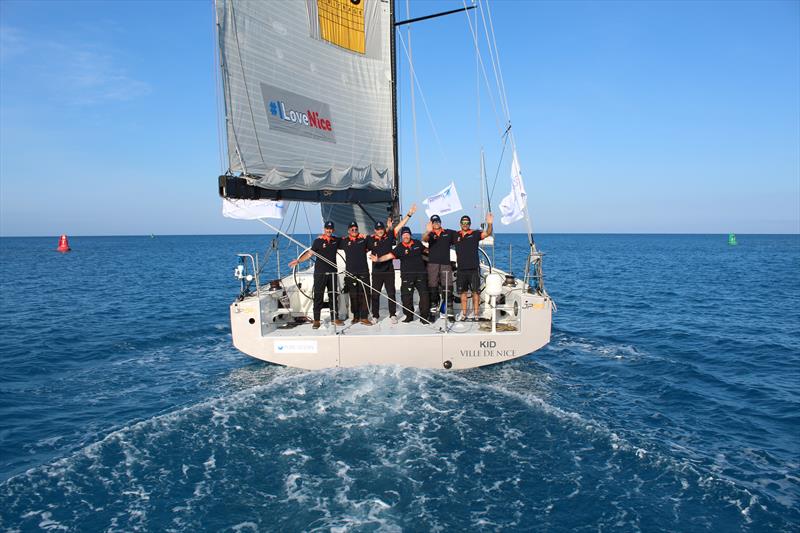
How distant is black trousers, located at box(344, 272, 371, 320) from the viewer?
9422 mm

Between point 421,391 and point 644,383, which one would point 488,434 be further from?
point 644,383

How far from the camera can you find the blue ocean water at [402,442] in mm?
4613

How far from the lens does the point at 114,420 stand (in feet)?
23.7

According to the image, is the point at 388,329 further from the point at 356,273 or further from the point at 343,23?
the point at 343,23

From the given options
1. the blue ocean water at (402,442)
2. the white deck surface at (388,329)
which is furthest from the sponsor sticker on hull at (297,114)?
the blue ocean water at (402,442)

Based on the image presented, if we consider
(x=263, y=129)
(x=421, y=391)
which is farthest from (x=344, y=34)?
(x=421, y=391)

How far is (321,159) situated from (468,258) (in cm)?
359

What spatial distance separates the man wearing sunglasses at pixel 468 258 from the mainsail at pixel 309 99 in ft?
6.92

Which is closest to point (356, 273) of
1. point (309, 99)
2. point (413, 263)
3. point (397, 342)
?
point (413, 263)

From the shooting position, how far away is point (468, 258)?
943 cm

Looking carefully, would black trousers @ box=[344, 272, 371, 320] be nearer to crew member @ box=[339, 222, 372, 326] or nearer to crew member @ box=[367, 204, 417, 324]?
crew member @ box=[339, 222, 372, 326]

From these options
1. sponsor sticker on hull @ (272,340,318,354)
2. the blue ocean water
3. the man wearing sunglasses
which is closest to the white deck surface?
sponsor sticker on hull @ (272,340,318,354)

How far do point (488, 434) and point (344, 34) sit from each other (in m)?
8.58

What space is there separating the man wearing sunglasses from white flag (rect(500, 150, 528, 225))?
1122 millimetres
